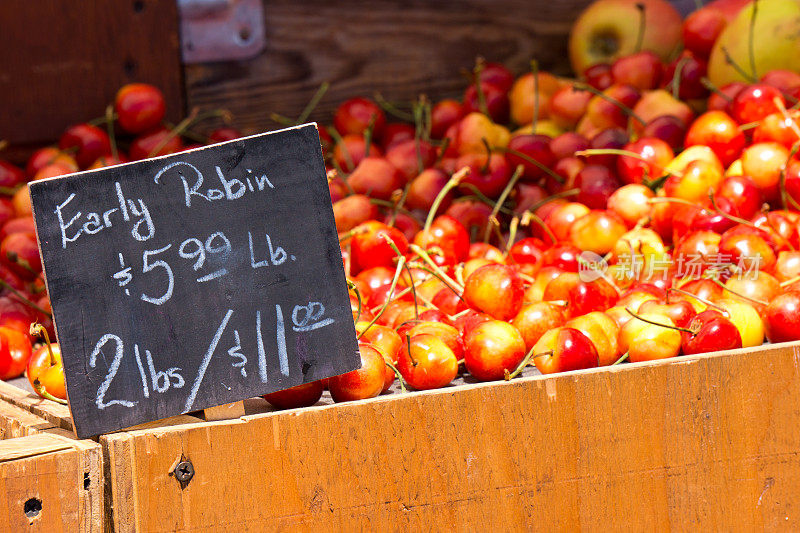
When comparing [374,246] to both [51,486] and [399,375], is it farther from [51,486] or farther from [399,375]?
[51,486]

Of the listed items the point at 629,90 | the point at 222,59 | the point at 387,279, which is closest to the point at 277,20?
the point at 222,59

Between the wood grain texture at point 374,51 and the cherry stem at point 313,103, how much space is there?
2 cm

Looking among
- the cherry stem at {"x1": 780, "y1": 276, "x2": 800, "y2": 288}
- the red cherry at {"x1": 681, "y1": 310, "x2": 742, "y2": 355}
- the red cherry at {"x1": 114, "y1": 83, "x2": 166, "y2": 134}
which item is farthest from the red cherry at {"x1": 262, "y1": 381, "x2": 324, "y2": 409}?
the red cherry at {"x1": 114, "y1": 83, "x2": 166, "y2": 134}

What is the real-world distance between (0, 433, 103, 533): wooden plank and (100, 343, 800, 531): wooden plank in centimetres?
3

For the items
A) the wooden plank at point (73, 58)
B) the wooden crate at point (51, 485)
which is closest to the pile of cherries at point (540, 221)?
the wooden plank at point (73, 58)

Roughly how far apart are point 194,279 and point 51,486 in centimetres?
33

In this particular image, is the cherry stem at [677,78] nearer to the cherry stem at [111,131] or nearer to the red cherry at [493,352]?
the red cherry at [493,352]

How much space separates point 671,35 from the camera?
298 centimetres

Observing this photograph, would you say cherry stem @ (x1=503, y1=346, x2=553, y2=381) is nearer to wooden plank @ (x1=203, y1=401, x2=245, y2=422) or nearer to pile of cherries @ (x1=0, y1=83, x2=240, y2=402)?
wooden plank @ (x1=203, y1=401, x2=245, y2=422)

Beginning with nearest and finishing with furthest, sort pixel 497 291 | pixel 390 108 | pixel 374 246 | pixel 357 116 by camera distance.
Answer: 1. pixel 497 291
2. pixel 374 246
3. pixel 357 116
4. pixel 390 108

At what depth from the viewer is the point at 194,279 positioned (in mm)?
1207

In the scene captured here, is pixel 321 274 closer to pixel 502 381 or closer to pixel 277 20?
pixel 502 381

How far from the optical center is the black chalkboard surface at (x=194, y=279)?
1.17 meters

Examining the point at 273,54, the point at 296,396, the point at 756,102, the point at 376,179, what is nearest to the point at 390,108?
the point at 273,54
